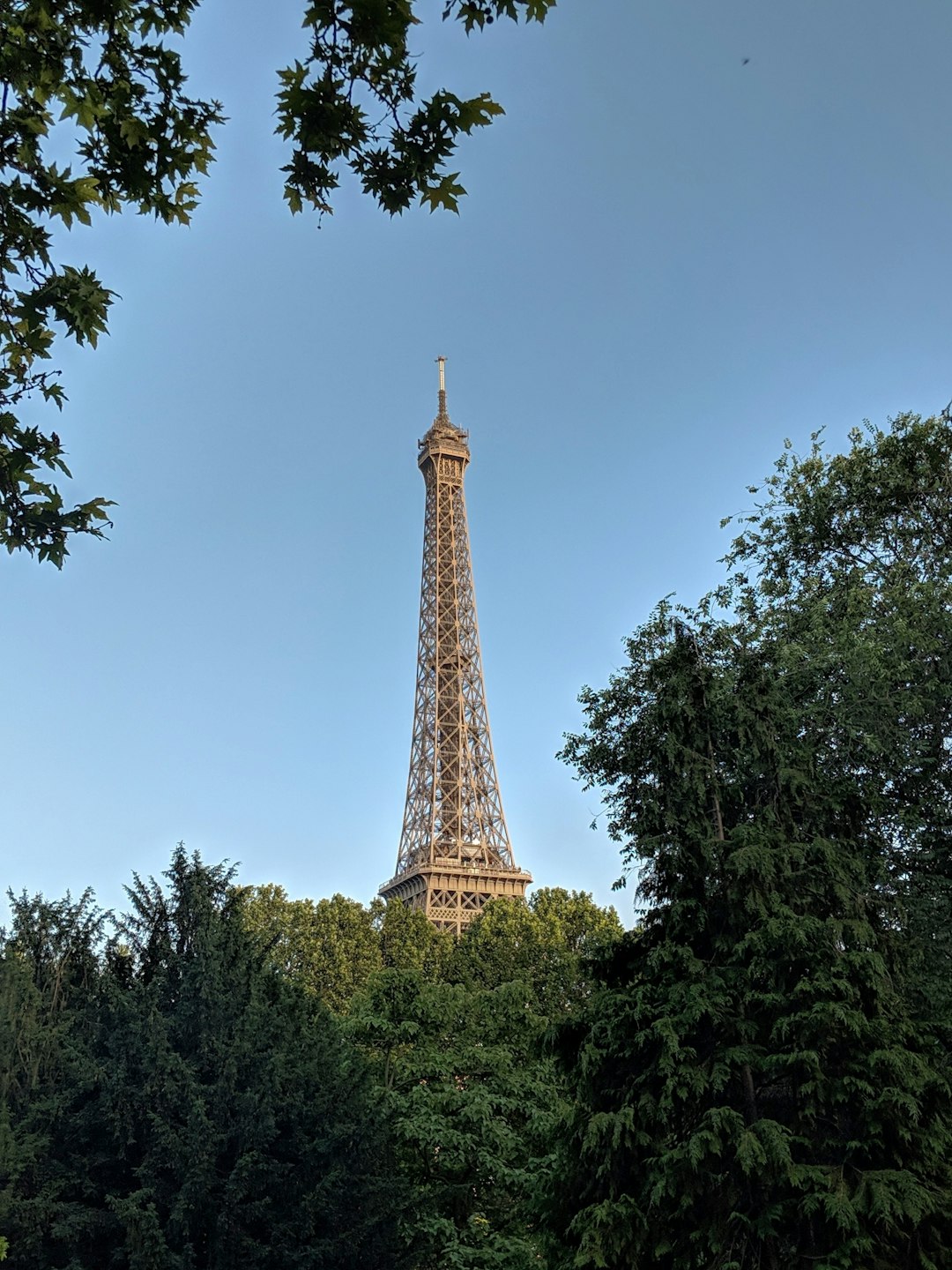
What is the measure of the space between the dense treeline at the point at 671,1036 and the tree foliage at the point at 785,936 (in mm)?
45

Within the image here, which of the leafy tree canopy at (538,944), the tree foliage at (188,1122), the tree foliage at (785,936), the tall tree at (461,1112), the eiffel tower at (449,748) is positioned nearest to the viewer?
the tree foliage at (785,936)

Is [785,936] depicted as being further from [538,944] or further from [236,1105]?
[538,944]

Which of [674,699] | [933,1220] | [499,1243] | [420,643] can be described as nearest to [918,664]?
[674,699]

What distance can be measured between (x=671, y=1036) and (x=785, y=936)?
169cm

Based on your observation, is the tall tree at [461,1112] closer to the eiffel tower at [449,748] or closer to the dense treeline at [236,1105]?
the dense treeline at [236,1105]

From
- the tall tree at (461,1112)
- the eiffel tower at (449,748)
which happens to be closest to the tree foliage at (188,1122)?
the tall tree at (461,1112)

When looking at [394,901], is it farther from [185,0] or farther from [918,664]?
[185,0]

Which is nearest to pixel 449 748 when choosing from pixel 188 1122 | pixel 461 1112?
pixel 461 1112

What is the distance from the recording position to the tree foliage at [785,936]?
1165cm

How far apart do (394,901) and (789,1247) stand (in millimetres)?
38761

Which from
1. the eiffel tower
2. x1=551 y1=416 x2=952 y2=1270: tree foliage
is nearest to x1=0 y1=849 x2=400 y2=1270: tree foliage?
x1=551 y1=416 x2=952 y2=1270: tree foliage

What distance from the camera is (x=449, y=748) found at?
2628 inches

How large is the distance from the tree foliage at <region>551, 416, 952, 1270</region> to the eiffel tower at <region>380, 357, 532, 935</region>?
41.6 meters

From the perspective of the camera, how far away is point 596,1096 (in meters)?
13.6
